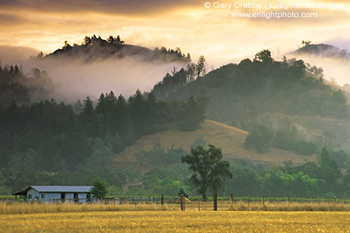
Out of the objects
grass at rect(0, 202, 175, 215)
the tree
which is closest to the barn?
the tree

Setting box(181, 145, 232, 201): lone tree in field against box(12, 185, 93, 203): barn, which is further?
box(181, 145, 232, 201): lone tree in field

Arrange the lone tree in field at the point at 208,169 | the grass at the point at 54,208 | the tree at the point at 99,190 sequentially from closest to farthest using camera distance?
the grass at the point at 54,208, the tree at the point at 99,190, the lone tree in field at the point at 208,169

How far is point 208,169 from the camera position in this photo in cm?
14150

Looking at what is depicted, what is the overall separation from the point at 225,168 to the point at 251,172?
55502mm

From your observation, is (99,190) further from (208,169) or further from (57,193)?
(208,169)

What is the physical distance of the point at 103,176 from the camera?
196 metres

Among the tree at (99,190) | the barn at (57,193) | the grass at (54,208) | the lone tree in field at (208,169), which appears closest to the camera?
the grass at (54,208)

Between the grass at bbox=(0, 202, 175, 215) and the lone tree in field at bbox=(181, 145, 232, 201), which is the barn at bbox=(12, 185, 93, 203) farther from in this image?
the grass at bbox=(0, 202, 175, 215)

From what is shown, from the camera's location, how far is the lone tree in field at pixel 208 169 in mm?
138625

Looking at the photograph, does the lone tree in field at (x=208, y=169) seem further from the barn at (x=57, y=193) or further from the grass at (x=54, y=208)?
the grass at (x=54, y=208)

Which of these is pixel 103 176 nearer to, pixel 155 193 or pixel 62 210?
pixel 155 193

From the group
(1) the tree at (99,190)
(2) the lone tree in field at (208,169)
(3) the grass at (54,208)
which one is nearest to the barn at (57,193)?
(1) the tree at (99,190)

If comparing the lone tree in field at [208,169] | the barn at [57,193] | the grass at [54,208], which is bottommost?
the barn at [57,193]

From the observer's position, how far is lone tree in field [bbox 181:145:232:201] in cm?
13862
